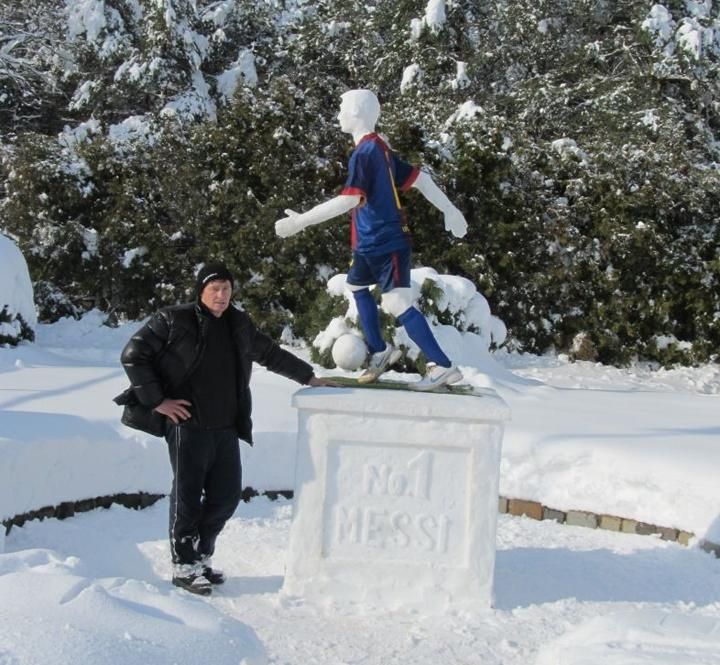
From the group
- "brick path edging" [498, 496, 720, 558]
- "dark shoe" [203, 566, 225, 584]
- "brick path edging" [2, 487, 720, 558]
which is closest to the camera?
"dark shoe" [203, 566, 225, 584]

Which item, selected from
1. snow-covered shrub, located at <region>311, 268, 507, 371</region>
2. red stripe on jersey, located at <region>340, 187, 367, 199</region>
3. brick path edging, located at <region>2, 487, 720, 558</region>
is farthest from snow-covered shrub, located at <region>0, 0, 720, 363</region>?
red stripe on jersey, located at <region>340, 187, 367, 199</region>

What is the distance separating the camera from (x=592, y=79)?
45.8 ft

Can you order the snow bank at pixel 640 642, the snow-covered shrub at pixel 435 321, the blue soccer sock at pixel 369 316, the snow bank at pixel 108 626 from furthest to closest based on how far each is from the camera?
the snow-covered shrub at pixel 435 321, the blue soccer sock at pixel 369 316, the snow bank at pixel 640 642, the snow bank at pixel 108 626

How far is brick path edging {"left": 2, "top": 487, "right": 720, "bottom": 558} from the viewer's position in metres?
4.71

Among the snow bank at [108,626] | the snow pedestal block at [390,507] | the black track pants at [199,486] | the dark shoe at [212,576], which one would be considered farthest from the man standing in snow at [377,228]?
the snow bank at [108,626]

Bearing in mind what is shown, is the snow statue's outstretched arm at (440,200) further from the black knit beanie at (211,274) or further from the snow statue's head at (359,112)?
the black knit beanie at (211,274)

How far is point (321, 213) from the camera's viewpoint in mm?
4039

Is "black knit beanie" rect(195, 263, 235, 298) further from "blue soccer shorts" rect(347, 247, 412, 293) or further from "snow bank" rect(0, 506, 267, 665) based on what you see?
"snow bank" rect(0, 506, 267, 665)

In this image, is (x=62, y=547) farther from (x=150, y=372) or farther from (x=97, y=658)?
(x=97, y=658)

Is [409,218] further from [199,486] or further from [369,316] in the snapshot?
[199,486]

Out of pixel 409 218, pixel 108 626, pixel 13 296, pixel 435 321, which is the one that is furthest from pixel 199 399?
pixel 409 218

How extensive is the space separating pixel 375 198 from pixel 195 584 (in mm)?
1836

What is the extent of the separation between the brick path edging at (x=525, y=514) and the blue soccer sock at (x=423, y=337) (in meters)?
1.49

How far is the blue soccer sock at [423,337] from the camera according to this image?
13.3 feet
